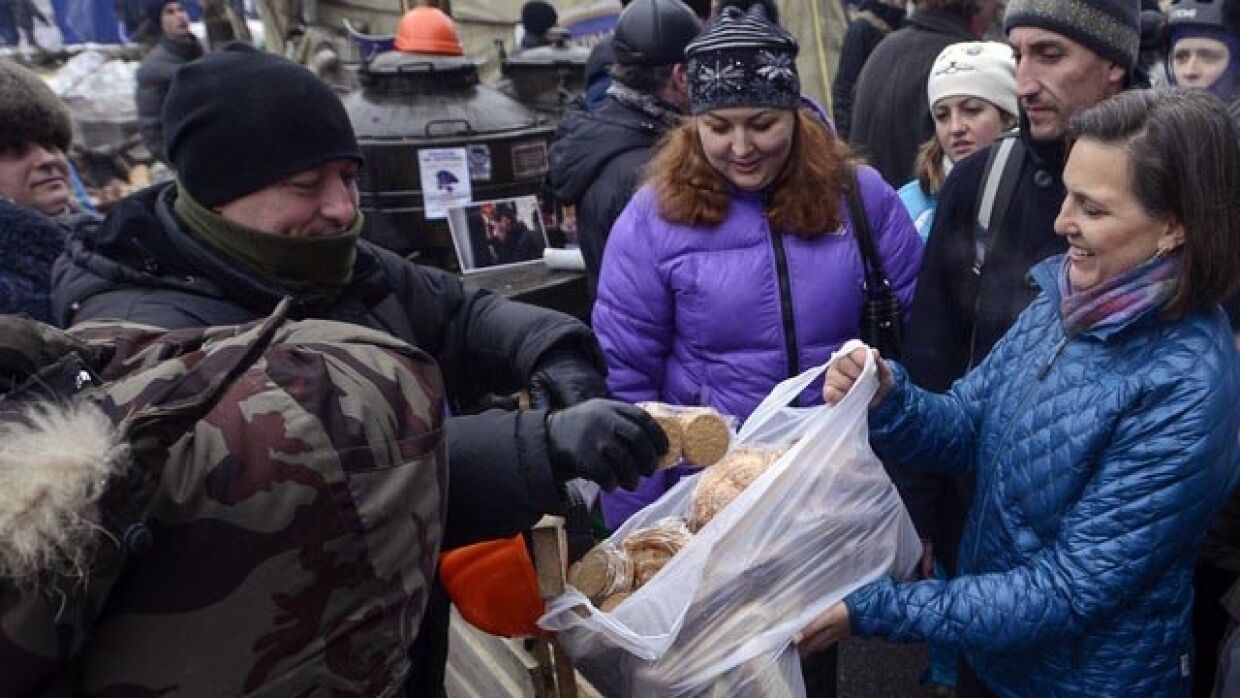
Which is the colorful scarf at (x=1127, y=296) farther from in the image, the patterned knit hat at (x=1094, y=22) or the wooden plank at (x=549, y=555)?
the wooden plank at (x=549, y=555)

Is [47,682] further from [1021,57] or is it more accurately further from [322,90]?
[1021,57]

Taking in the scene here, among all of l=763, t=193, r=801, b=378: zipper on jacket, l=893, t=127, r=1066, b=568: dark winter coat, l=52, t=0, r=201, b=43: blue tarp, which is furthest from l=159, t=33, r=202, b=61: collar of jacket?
l=893, t=127, r=1066, b=568: dark winter coat

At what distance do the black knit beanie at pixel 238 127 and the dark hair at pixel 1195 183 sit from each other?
1.36 m

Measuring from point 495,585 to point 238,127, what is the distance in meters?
0.78

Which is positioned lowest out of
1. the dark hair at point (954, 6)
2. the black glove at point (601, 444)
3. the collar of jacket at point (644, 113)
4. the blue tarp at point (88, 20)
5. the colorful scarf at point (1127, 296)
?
the colorful scarf at point (1127, 296)

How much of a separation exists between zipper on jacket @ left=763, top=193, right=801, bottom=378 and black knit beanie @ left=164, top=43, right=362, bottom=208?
1248 mm

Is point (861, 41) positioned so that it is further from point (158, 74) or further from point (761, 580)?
point (158, 74)

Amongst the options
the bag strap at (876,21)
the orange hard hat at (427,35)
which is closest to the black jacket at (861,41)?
the bag strap at (876,21)

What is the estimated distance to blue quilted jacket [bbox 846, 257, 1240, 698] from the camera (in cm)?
146

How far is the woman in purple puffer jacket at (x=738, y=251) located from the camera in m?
2.29

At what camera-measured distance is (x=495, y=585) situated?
1348 mm

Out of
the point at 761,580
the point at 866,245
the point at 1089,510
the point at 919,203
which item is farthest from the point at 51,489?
the point at 919,203

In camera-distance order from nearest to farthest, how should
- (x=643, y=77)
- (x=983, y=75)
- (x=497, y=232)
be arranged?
(x=983, y=75), (x=643, y=77), (x=497, y=232)

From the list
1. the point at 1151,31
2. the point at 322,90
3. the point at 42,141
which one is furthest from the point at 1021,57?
the point at 1151,31
